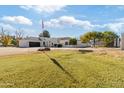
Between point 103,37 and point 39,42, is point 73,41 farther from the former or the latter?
point 103,37

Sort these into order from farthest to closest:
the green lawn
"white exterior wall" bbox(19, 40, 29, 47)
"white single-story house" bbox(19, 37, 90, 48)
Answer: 1. "white exterior wall" bbox(19, 40, 29, 47)
2. "white single-story house" bbox(19, 37, 90, 48)
3. the green lawn

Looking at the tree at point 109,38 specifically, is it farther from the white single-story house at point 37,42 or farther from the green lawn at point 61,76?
the green lawn at point 61,76

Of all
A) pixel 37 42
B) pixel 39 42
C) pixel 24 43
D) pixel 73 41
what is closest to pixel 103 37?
pixel 73 41

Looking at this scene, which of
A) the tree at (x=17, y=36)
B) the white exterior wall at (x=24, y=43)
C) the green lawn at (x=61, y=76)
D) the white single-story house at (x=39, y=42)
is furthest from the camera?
the white exterior wall at (x=24, y=43)

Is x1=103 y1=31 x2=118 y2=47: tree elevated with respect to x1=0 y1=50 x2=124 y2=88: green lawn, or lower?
elevated

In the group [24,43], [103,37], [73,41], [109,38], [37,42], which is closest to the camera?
[103,37]

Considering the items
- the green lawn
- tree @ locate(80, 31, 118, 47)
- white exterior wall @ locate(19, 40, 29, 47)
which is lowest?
the green lawn

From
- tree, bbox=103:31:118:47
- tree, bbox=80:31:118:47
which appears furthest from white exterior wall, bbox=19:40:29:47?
tree, bbox=103:31:118:47

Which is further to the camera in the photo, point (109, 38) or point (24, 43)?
point (24, 43)

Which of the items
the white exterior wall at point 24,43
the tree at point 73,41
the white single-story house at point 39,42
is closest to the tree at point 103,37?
the tree at point 73,41

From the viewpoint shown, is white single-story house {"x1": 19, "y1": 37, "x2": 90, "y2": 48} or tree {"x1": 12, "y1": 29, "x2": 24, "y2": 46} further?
white single-story house {"x1": 19, "y1": 37, "x2": 90, "y2": 48}

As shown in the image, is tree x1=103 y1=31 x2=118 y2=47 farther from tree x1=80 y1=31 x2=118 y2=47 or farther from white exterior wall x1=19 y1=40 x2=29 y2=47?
white exterior wall x1=19 y1=40 x2=29 y2=47
